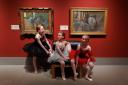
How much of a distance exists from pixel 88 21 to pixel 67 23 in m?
0.54

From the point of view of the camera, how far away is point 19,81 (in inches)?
179

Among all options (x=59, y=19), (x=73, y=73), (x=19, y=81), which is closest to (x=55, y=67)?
(x=73, y=73)

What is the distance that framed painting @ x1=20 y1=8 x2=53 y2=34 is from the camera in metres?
5.42

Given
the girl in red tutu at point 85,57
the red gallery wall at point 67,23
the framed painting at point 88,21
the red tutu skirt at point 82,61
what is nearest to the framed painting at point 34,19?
the red gallery wall at point 67,23

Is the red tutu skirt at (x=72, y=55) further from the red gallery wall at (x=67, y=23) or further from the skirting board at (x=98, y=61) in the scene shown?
the skirting board at (x=98, y=61)

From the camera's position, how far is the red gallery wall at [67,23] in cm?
544

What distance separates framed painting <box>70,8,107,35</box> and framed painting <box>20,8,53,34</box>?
557 mm

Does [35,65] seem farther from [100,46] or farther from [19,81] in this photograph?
[100,46]

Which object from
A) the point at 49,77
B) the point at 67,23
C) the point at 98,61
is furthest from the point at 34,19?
the point at 98,61

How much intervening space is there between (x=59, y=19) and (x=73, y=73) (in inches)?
56.9

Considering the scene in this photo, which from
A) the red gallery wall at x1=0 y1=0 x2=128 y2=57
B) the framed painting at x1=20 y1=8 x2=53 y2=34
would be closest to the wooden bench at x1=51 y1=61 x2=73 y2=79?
the red gallery wall at x1=0 y1=0 x2=128 y2=57

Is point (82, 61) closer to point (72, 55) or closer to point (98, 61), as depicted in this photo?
point (72, 55)

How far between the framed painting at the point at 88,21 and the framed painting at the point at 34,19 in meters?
0.56

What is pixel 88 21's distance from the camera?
551 centimetres
